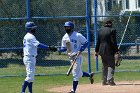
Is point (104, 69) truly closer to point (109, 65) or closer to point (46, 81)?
point (109, 65)

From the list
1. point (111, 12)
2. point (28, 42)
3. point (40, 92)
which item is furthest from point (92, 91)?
point (111, 12)

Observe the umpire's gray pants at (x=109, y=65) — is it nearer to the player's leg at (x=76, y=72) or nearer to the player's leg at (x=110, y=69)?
the player's leg at (x=110, y=69)

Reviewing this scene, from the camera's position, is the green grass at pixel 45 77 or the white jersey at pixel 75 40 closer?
the white jersey at pixel 75 40

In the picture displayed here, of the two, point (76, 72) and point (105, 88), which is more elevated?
point (76, 72)

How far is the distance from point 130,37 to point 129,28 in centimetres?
48

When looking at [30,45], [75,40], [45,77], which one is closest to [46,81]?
[45,77]

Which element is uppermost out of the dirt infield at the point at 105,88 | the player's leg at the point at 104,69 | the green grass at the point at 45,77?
the player's leg at the point at 104,69

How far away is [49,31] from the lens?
826 inches

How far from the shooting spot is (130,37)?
22922mm

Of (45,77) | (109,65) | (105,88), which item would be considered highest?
(109,65)

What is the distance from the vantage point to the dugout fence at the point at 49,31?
20.1 meters

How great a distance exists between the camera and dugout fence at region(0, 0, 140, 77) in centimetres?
2008

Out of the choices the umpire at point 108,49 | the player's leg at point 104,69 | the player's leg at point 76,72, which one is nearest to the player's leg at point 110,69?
the umpire at point 108,49

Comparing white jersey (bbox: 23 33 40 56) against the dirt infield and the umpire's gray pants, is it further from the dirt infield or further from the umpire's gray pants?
the umpire's gray pants
